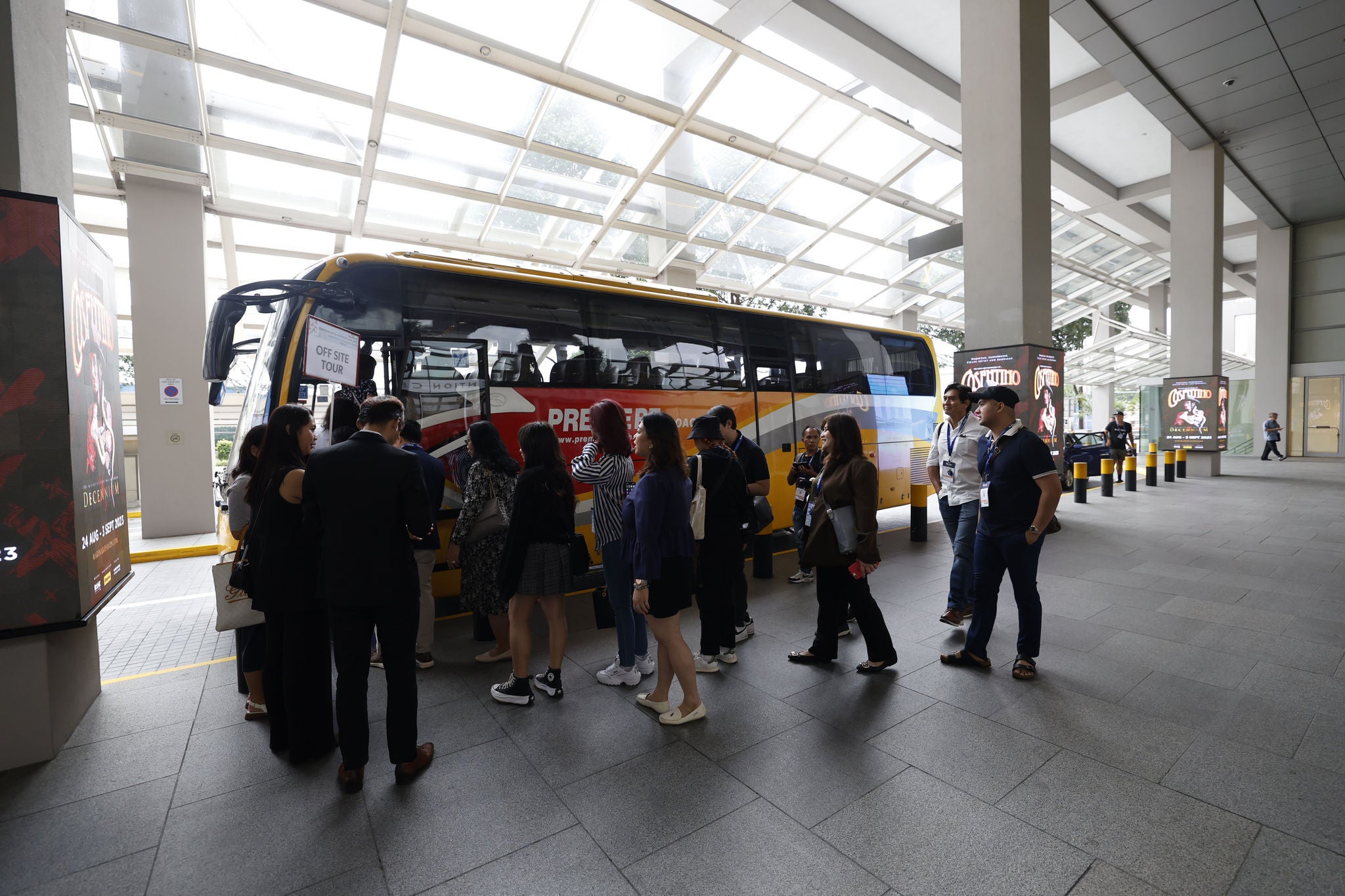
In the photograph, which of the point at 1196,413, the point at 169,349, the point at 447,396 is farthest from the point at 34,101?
the point at 1196,413

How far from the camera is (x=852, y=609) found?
4105 mm

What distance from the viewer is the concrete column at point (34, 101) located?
3.19m

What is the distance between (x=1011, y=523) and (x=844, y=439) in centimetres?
119

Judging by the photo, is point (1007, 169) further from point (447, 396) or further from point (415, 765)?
point (415, 765)

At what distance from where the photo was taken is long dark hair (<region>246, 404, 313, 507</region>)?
3113mm

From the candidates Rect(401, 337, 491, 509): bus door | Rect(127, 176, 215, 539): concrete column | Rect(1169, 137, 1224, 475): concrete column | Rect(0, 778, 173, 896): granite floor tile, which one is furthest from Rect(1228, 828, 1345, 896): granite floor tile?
Rect(1169, 137, 1224, 475): concrete column

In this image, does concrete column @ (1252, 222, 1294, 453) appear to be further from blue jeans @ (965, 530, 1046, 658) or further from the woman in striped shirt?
the woman in striped shirt

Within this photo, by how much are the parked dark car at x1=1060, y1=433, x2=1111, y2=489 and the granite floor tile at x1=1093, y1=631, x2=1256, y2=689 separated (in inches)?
422

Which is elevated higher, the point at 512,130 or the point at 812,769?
the point at 512,130

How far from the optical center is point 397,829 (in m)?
2.59

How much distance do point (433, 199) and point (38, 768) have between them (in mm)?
10702

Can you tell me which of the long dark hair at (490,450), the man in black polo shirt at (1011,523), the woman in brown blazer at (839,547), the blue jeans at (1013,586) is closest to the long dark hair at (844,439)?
the woman in brown blazer at (839,547)

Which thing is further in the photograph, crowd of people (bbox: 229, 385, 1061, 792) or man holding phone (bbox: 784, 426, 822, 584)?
man holding phone (bbox: 784, 426, 822, 584)

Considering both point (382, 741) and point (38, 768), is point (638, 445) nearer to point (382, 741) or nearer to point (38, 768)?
point (382, 741)
